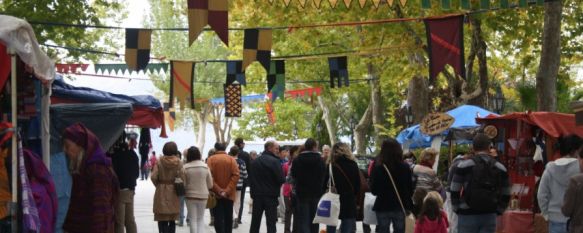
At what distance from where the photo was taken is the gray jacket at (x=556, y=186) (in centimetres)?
→ 1152

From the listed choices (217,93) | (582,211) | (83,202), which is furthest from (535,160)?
(217,93)

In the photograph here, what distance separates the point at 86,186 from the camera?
351 inches

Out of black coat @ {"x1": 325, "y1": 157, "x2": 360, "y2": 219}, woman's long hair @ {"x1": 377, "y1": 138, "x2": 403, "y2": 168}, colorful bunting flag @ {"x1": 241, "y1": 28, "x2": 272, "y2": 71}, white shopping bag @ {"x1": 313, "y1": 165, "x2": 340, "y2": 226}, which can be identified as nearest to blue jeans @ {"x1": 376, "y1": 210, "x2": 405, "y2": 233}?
woman's long hair @ {"x1": 377, "y1": 138, "x2": 403, "y2": 168}

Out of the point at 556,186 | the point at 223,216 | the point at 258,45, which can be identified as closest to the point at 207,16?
the point at 223,216

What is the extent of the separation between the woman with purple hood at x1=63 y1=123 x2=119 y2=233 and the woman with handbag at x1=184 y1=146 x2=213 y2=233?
7.31 m

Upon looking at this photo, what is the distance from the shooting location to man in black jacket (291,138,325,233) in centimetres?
1575

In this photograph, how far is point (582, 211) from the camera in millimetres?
9586

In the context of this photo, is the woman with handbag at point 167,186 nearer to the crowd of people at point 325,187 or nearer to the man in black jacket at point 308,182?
the crowd of people at point 325,187

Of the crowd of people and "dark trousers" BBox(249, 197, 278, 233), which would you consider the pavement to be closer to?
the crowd of people

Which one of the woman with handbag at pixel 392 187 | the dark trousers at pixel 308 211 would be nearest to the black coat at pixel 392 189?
the woman with handbag at pixel 392 187

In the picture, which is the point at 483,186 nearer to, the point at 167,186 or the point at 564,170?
the point at 564,170

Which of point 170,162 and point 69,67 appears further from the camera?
point 69,67

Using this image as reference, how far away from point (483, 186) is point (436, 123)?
10.4m

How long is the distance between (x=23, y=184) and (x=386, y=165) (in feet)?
19.6
